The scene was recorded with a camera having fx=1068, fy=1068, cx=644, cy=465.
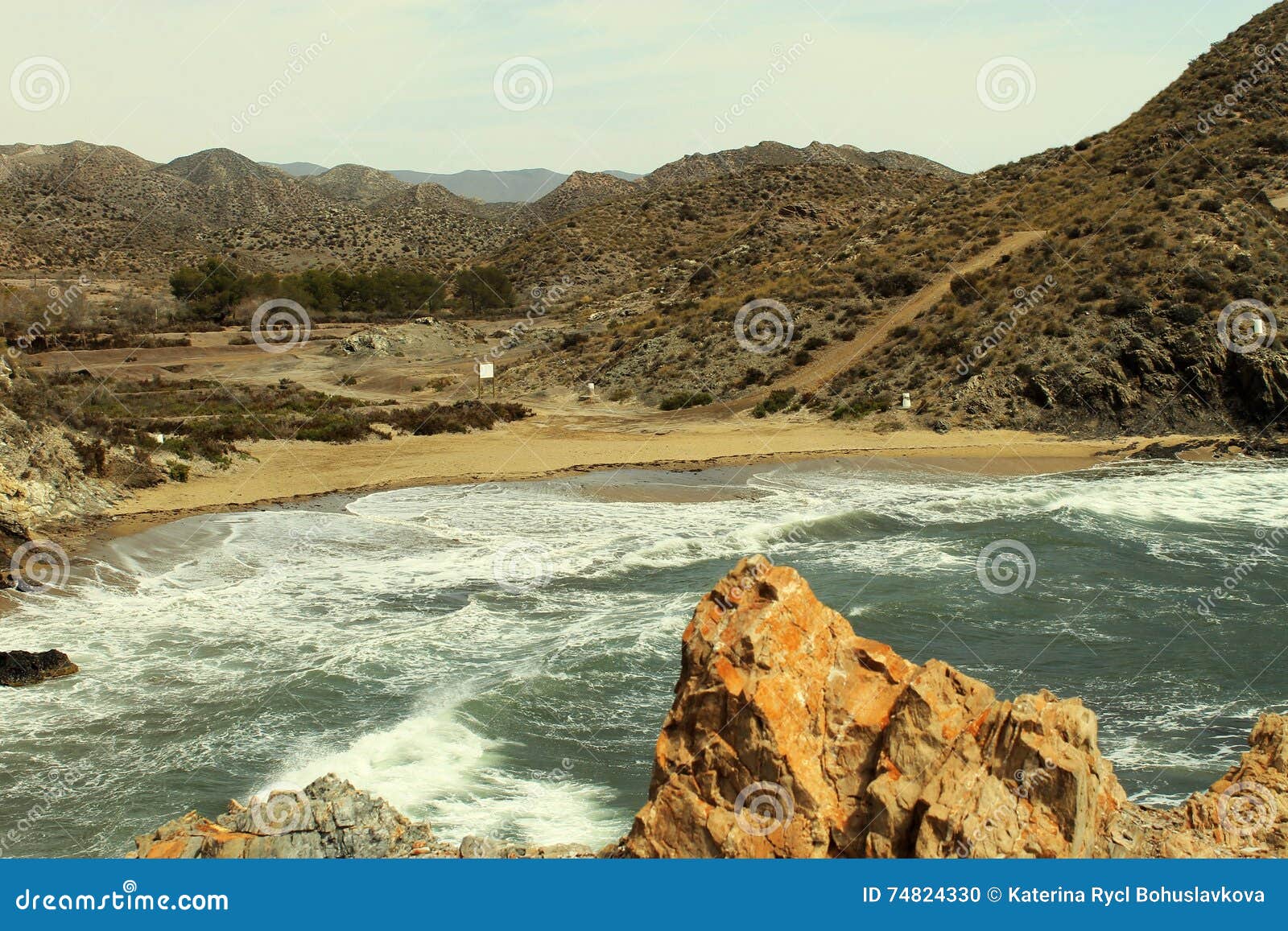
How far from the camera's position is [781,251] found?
57375 mm

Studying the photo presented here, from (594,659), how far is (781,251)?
47850 millimetres

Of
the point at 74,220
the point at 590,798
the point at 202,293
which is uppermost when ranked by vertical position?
the point at 74,220

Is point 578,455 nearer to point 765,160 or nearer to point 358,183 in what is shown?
point 765,160

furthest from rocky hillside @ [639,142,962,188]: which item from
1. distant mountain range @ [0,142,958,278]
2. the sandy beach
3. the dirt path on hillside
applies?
the sandy beach

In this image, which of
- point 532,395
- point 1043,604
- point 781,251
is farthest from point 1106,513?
point 781,251

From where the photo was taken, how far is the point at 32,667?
453 inches

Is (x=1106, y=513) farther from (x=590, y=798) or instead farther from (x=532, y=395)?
(x=532, y=395)

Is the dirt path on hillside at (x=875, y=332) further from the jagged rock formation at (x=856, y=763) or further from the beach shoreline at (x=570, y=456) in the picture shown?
the jagged rock formation at (x=856, y=763)

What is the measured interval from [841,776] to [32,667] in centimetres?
987

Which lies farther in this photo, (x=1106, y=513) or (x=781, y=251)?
(x=781, y=251)

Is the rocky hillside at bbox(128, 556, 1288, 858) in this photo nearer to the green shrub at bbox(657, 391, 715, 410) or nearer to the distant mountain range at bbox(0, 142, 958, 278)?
the green shrub at bbox(657, 391, 715, 410)

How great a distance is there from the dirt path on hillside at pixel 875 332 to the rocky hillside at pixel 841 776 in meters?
29.8

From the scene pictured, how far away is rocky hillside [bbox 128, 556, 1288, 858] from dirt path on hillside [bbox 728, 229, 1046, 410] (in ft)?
97.6

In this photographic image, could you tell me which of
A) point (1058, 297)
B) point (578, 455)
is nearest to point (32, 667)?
point (578, 455)
